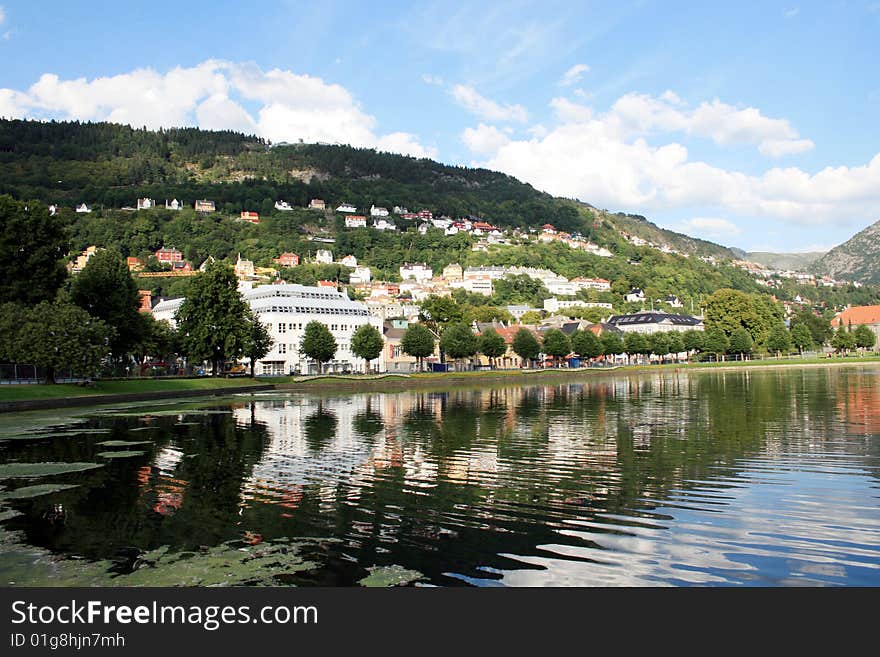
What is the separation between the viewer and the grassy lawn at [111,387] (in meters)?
46.0

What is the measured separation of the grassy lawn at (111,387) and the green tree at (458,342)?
40.5 metres

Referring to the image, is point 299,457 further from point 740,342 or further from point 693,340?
point 693,340

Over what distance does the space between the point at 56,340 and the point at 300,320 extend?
66436 mm

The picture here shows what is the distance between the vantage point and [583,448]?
24.0 metres

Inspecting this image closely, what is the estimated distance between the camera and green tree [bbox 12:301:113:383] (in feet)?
161

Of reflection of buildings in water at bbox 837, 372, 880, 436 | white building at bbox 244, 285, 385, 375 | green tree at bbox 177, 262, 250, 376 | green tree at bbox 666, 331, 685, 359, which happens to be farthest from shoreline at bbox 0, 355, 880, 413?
reflection of buildings in water at bbox 837, 372, 880, 436

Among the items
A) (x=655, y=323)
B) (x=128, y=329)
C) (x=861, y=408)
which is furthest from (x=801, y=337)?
(x=128, y=329)

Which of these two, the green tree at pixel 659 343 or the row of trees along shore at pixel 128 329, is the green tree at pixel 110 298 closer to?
the row of trees along shore at pixel 128 329

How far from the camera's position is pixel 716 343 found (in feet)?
434

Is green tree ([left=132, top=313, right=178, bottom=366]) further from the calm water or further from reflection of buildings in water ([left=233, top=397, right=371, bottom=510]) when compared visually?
the calm water

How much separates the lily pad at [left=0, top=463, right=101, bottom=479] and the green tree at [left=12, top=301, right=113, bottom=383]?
3021 centimetres
